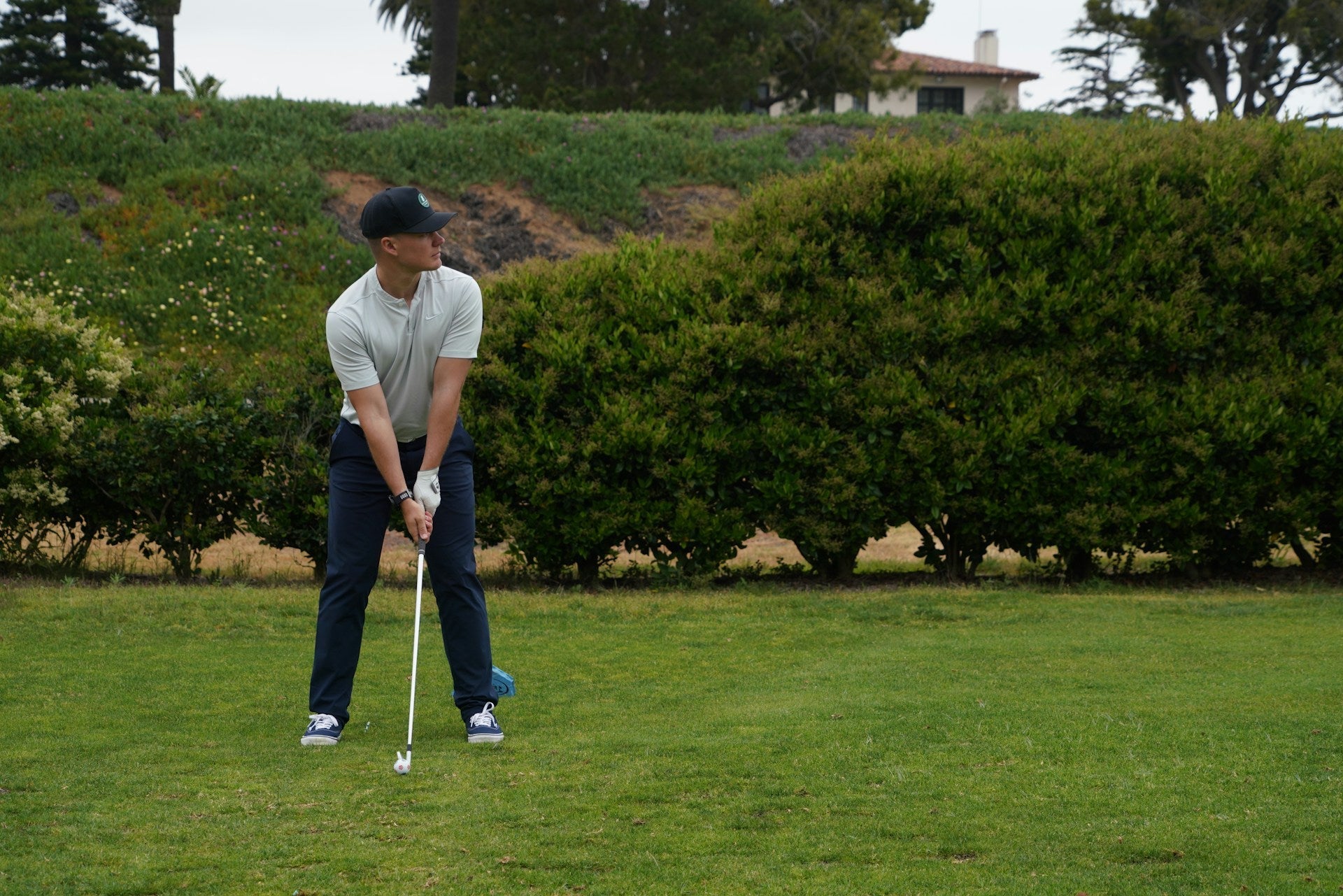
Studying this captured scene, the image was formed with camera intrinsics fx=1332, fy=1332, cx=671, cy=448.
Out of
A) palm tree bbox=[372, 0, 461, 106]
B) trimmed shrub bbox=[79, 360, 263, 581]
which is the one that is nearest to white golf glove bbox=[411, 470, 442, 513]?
trimmed shrub bbox=[79, 360, 263, 581]

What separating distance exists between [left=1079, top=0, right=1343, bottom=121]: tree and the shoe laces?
138ft

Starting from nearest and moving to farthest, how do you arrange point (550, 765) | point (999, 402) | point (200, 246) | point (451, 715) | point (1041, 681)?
point (550, 765) < point (451, 715) < point (1041, 681) < point (999, 402) < point (200, 246)

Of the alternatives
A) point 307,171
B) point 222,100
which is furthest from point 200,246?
point 222,100

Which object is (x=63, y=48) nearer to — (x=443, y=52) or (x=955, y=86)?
(x=443, y=52)

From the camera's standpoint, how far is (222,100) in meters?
22.1

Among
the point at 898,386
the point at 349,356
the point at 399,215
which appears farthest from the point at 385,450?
the point at 898,386

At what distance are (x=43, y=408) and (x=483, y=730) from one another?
5.75 metres

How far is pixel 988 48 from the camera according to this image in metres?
58.6

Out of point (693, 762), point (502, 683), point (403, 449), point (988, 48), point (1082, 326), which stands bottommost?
point (693, 762)

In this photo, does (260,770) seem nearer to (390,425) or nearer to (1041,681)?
(390,425)

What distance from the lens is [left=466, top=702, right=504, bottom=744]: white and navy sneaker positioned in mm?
5219

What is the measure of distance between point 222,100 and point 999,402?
16.7 meters

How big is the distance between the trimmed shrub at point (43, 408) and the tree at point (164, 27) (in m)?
21.9

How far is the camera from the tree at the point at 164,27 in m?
30.0
